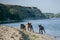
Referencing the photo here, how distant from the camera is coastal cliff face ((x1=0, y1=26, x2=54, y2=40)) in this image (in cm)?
297

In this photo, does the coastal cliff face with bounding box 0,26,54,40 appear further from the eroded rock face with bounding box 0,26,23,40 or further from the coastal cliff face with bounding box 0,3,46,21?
the coastal cliff face with bounding box 0,3,46,21

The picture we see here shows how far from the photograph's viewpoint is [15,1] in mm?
3326

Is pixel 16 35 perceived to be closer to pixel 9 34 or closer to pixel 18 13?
pixel 9 34

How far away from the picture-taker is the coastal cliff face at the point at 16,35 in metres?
2.97

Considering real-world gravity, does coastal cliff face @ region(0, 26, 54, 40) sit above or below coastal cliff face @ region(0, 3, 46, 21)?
below

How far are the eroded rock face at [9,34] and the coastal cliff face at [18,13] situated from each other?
0.73ft

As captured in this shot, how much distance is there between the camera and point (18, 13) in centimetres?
335

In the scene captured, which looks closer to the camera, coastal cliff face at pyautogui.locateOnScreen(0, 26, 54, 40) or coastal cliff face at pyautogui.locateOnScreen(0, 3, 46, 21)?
coastal cliff face at pyautogui.locateOnScreen(0, 26, 54, 40)

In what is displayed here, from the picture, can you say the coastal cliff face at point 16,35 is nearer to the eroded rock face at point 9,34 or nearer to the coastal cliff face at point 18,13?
the eroded rock face at point 9,34

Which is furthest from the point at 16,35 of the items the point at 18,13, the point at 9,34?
the point at 18,13

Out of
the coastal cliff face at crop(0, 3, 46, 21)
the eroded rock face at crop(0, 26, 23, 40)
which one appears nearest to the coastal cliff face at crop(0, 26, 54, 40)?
the eroded rock face at crop(0, 26, 23, 40)

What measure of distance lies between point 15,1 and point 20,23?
40 cm

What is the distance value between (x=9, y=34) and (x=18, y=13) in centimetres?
49

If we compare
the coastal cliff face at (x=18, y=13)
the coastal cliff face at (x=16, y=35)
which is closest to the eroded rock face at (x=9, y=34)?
the coastal cliff face at (x=16, y=35)
